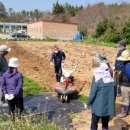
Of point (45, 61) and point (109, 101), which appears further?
point (45, 61)

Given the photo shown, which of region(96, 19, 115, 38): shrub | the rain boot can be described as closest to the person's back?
the rain boot

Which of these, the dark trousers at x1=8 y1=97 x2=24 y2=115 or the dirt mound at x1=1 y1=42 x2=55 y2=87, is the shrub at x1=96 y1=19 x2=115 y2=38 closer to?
the dirt mound at x1=1 y1=42 x2=55 y2=87

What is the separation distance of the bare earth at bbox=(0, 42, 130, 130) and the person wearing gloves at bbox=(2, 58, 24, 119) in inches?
53.5

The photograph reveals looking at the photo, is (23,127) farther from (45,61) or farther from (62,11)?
(62,11)

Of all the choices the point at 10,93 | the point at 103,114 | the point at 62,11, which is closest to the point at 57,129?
the point at 103,114

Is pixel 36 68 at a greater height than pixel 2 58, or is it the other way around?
pixel 2 58

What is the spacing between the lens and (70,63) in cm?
1936

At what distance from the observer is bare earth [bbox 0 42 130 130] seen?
813cm

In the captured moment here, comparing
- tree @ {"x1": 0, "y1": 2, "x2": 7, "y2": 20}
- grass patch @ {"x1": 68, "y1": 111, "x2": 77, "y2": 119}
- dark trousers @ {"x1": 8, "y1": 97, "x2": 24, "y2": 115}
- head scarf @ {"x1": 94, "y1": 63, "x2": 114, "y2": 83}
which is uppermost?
tree @ {"x1": 0, "y1": 2, "x2": 7, "y2": 20}

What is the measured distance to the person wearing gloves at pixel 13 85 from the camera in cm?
733

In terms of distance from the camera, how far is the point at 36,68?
54.0 feet

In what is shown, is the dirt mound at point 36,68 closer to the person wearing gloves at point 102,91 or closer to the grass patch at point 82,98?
the grass patch at point 82,98

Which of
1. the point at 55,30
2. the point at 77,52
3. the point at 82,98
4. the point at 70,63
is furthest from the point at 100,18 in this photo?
the point at 82,98

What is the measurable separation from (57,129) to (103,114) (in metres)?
0.80
